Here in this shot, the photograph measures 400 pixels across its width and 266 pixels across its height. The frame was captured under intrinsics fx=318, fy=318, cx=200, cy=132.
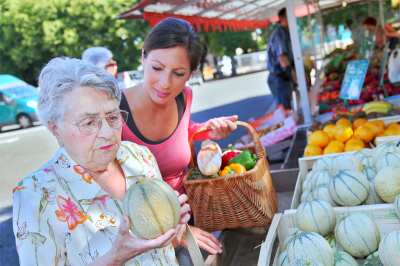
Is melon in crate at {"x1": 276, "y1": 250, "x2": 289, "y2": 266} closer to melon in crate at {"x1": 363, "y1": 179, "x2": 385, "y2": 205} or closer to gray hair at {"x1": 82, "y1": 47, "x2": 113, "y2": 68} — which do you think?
melon in crate at {"x1": 363, "y1": 179, "x2": 385, "y2": 205}

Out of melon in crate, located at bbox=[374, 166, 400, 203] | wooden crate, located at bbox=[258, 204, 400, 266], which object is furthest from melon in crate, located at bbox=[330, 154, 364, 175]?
wooden crate, located at bbox=[258, 204, 400, 266]

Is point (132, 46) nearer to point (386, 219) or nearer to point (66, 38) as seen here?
point (66, 38)

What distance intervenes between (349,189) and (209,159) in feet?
2.74

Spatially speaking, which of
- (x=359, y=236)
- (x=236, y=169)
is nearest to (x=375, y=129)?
(x=236, y=169)

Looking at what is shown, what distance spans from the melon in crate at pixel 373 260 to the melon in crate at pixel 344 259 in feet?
0.23

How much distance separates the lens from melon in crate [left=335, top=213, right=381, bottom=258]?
149 centimetres

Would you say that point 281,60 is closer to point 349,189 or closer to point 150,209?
point 349,189

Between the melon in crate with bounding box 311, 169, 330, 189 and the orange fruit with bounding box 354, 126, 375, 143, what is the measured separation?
1.18 metres

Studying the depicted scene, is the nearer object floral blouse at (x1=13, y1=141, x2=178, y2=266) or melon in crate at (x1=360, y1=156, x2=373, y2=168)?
floral blouse at (x1=13, y1=141, x2=178, y2=266)

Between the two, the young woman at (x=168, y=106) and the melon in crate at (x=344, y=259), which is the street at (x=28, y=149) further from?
the melon in crate at (x=344, y=259)

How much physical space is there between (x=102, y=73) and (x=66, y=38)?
24.8 metres

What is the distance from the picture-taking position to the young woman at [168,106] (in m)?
2.00

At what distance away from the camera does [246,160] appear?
2.15m

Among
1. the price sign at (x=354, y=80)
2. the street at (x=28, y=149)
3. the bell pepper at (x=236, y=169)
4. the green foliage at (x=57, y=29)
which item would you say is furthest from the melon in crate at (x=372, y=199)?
the green foliage at (x=57, y=29)
